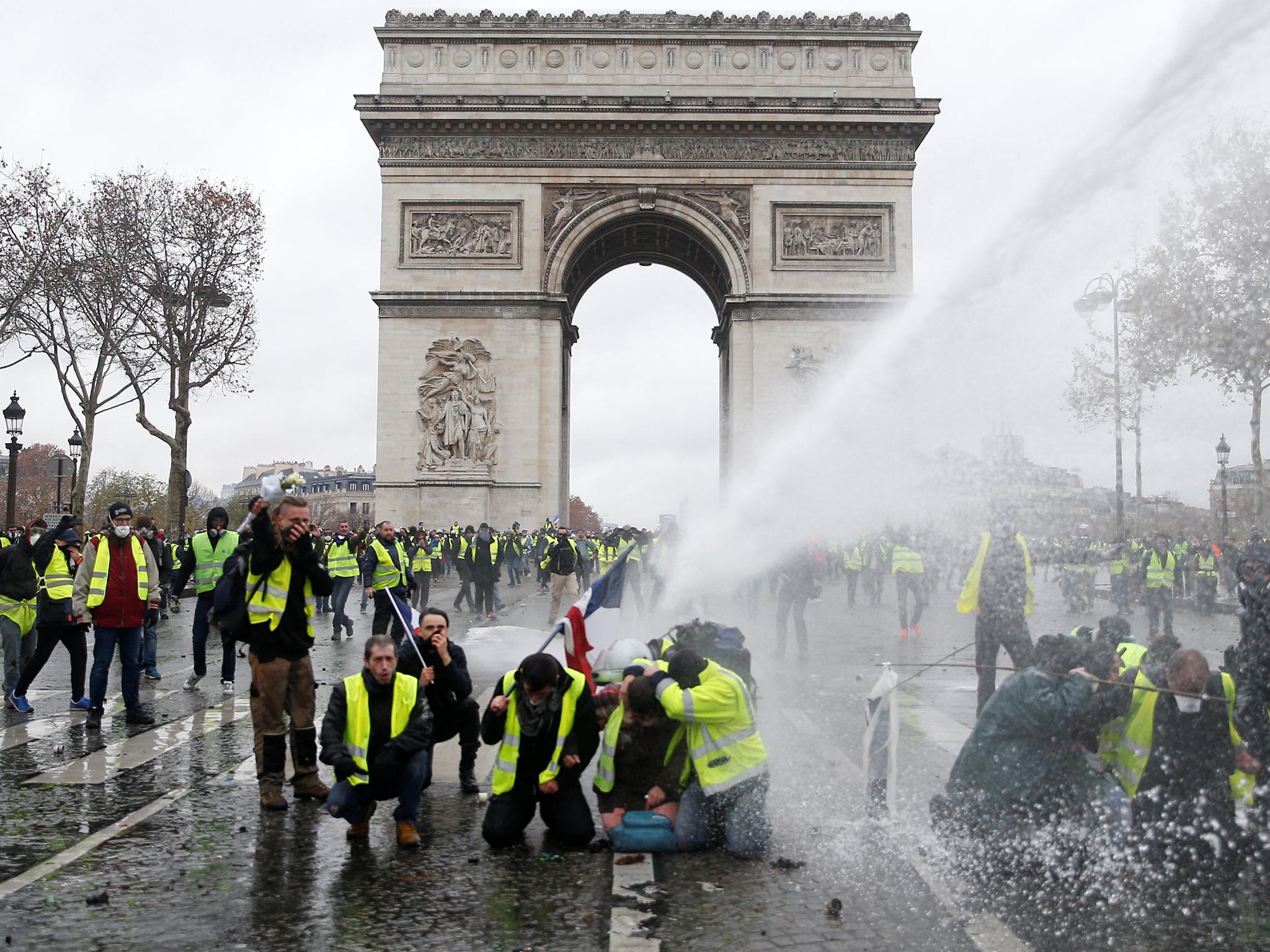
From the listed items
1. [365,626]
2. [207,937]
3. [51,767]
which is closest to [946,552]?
[365,626]

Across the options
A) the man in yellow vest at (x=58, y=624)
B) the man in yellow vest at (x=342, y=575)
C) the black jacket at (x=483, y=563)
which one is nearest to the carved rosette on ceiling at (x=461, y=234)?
the black jacket at (x=483, y=563)

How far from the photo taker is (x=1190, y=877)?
5.29m

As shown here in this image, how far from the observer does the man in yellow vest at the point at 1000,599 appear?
8.53m

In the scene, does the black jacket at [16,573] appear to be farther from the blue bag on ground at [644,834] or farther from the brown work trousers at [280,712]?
the blue bag on ground at [644,834]

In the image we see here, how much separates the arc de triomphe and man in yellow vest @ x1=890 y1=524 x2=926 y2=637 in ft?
59.7

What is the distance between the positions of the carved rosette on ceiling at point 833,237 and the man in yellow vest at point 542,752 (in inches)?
1172

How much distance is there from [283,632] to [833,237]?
2996 centimetres

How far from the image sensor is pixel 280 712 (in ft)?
22.6

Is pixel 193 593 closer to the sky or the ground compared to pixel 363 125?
closer to the ground

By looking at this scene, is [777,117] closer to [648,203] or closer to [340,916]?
[648,203]

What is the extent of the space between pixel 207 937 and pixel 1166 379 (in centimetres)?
1026

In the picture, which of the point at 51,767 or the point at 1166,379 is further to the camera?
the point at 1166,379

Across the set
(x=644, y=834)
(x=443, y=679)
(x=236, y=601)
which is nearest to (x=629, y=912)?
(x=644, y=834)

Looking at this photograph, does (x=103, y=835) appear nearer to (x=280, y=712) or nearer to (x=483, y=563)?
(x=280, y=712)
